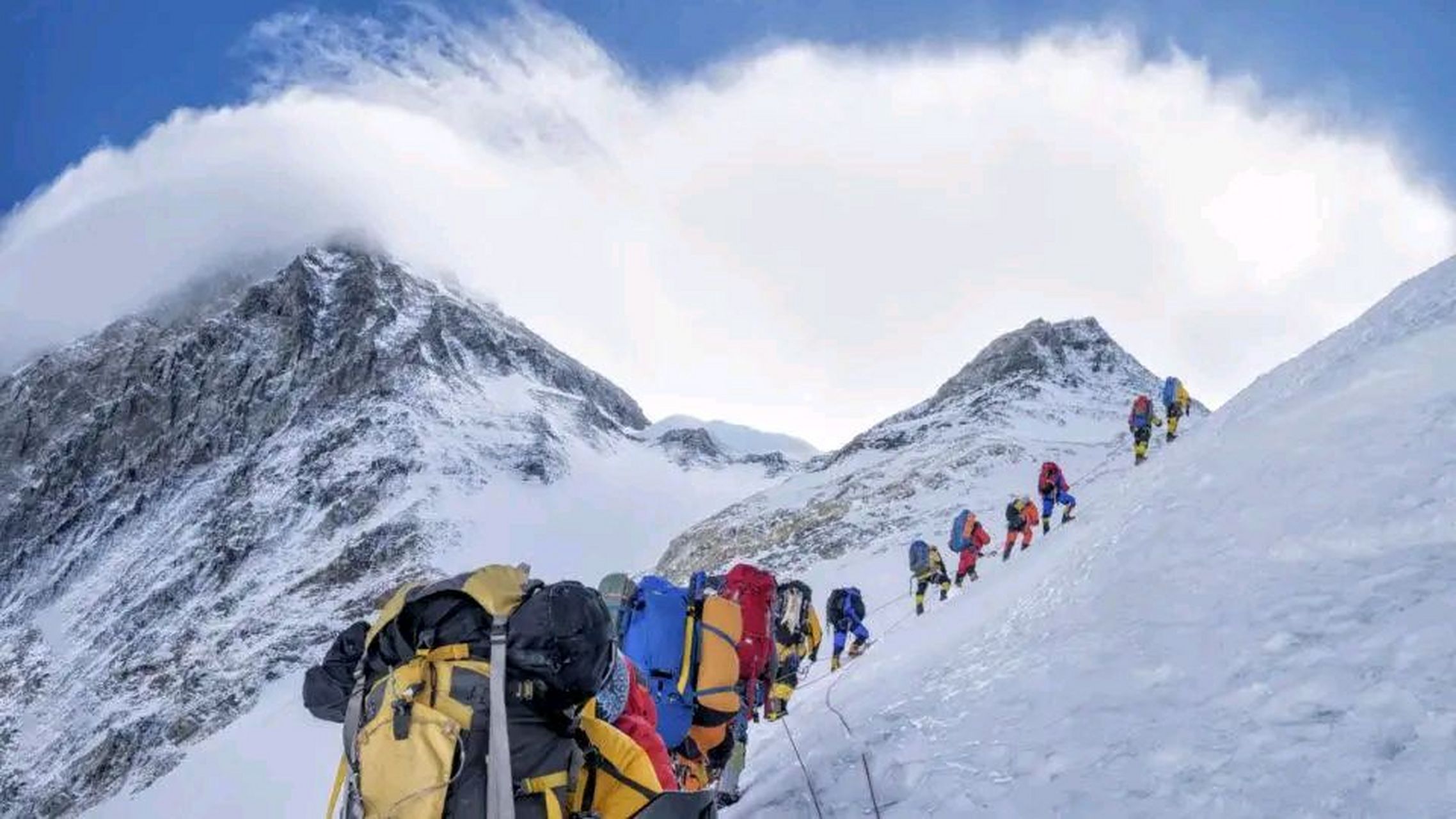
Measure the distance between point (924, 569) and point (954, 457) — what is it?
29732 mm

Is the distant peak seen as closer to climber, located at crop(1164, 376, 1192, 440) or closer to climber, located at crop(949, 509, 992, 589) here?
climber, located at crop(1164, 376, 1192, 440)

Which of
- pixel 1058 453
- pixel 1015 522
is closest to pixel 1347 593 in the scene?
pixel 1015 522

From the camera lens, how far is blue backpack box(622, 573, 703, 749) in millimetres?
6418

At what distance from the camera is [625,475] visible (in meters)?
110

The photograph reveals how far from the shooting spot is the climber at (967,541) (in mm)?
18844

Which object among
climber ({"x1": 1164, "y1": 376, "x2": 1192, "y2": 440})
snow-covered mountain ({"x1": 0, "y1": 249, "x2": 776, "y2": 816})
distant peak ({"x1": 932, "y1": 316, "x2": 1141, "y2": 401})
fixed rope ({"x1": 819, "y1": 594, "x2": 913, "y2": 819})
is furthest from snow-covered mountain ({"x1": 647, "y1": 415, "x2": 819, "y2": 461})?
fixed rope ({"x1": 819, "y1": 594, "x2": 913, "y2": 819})

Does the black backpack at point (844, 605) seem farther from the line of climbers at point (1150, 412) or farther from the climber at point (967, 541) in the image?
the line of climbers at point (1150, 412)

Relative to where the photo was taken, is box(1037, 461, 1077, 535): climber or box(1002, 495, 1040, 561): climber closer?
box(1002, 495, 1040, 561): climber

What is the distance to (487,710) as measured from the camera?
142 inches

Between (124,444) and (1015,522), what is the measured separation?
149m

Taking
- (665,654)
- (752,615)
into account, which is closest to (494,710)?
(665,654)

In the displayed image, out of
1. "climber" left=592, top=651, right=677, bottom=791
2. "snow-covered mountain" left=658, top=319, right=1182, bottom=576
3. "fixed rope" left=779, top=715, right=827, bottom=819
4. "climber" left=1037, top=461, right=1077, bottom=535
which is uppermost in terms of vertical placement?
"snow-covered mountain" left=658, top=319, right=1182, bottom=576

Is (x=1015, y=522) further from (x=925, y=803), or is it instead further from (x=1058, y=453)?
(x=1058, y=453)

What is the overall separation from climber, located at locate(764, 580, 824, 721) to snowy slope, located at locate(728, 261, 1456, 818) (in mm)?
406
